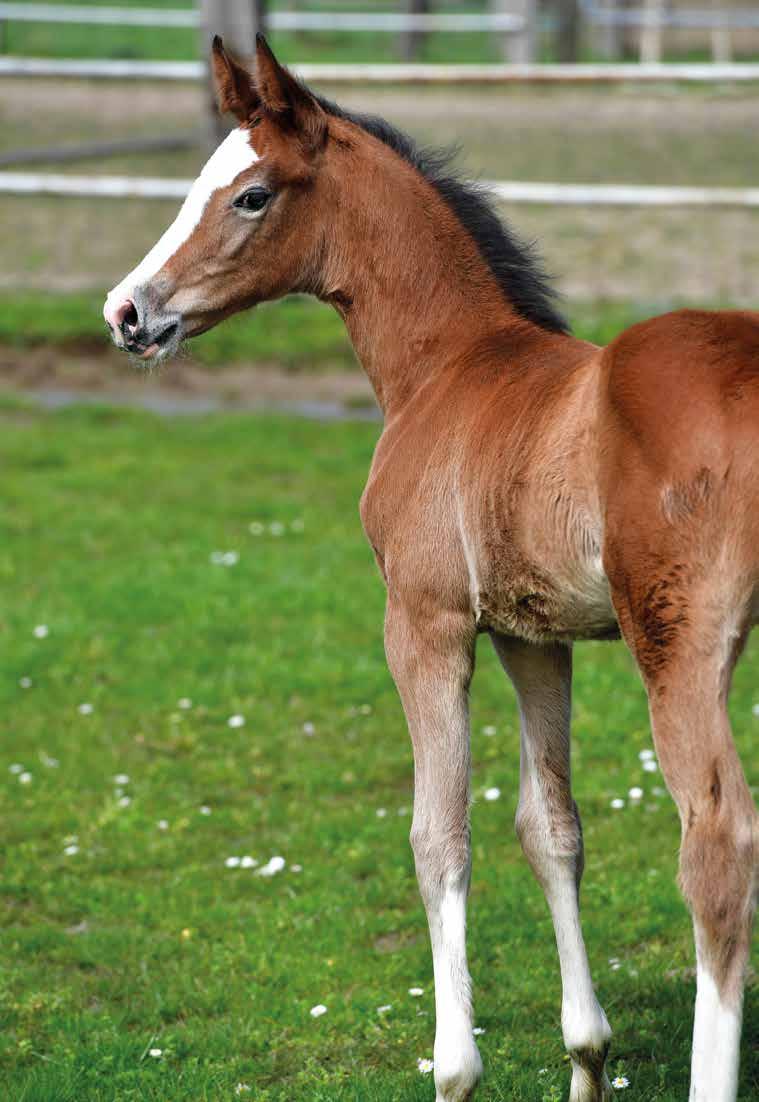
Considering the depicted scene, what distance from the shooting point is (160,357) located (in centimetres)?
362

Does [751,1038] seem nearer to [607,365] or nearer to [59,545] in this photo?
[607,365]

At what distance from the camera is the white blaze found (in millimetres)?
3559

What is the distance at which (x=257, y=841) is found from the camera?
213 inches

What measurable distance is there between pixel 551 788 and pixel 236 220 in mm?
1575

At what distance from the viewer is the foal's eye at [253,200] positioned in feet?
11.8

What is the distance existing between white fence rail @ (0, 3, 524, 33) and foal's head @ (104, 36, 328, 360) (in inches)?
524

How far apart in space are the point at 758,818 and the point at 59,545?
618 cm

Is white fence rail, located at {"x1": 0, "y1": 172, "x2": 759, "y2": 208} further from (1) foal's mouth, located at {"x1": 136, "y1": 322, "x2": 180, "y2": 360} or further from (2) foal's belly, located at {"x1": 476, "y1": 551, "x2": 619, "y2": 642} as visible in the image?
(2) foal's belly, located at {"x1": 476, "y1": 551, "x2": 619, "y2": 642}

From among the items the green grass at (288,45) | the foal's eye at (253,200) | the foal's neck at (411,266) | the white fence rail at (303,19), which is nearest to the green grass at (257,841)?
the foal's neck at (411,266)

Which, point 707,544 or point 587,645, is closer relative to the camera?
point 707,544

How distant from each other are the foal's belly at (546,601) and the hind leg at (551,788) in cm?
33

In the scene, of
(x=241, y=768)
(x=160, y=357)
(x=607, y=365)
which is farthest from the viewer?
(x=241, y=768)

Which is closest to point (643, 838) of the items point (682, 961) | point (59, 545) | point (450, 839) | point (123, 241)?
point (682, 961)

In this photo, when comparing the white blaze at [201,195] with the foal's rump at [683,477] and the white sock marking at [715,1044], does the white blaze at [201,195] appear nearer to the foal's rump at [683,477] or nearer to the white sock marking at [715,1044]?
the foal's rump at [683,477]
